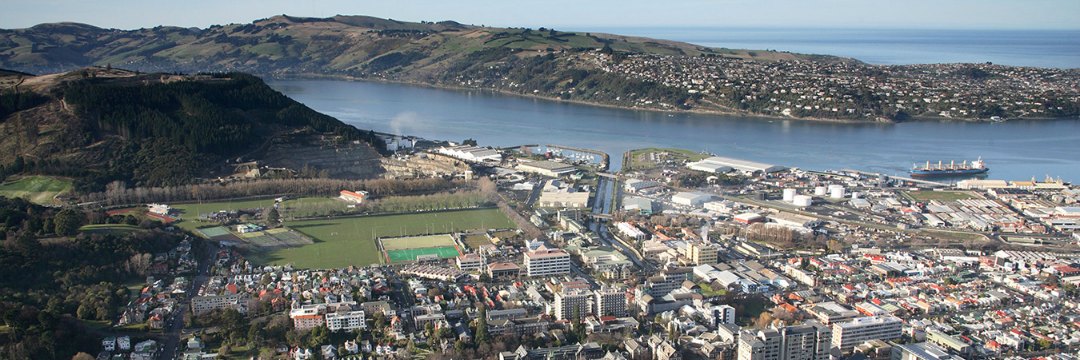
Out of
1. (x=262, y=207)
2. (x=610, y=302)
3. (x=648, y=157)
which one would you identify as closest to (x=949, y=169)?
(x=648, y=157)

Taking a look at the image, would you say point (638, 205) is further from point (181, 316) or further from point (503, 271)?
point (181, 316)

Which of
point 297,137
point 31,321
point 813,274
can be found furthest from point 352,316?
point 297,137

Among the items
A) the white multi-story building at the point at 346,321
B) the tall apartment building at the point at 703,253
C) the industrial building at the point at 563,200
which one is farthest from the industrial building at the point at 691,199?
the white multi-story building at the point at 346,321

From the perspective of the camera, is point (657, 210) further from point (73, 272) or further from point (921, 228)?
point (73, 272)

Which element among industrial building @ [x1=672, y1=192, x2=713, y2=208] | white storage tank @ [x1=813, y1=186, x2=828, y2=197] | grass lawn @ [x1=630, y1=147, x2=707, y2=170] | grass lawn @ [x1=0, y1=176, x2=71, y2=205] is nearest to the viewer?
grass lawn @ [x1=0, y1=176, x2=71, y2=205]

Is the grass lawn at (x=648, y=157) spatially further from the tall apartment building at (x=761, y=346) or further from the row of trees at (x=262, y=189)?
the tall apartment building at (x=761, y=346)

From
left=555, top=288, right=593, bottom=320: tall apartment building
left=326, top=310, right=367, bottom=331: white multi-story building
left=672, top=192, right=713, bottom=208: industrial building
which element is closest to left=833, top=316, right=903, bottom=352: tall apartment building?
left=555, top=288, right=593, bottom=320: tall apartment building

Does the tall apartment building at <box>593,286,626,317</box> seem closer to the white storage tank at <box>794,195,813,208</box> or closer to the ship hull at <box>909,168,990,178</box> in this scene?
the white storage tank at <box>794,195,813,208</box>
